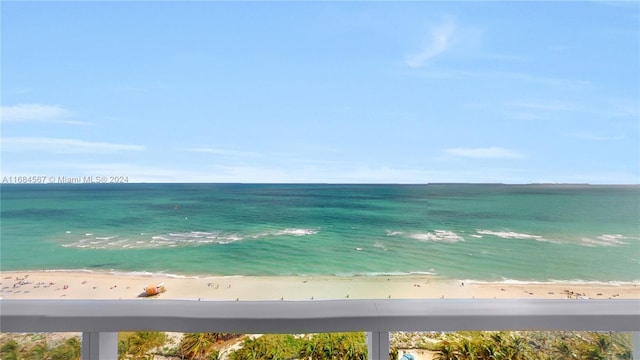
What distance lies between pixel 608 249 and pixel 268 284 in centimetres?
756

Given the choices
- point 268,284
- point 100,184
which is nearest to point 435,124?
point 268,284

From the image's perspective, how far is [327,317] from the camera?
598mm

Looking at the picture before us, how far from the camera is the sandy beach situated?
24.6ft

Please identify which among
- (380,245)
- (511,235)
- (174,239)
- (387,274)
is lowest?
(387,274)

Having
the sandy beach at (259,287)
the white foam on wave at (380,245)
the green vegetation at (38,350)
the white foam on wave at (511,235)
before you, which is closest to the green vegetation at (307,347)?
the green vegetation at (38,350)

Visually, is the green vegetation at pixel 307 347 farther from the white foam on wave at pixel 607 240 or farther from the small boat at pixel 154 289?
the white foam on wave at pixel 607 240

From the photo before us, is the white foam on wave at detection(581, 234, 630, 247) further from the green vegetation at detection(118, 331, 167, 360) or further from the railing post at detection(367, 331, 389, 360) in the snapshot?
the green vegetation at detection(118, 331, 167, 360)

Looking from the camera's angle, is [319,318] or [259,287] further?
[259,287]

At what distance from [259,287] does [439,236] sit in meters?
5.51

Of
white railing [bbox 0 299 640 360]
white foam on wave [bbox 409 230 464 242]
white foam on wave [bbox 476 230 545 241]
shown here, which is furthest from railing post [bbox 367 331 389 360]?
white foam on wave [bbox 476 230 545 241]

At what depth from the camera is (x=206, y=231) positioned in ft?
38.5

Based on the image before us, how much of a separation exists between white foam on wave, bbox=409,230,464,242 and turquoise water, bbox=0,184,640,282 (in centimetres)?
4

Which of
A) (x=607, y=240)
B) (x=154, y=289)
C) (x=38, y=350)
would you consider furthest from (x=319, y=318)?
(x=607, y=240)

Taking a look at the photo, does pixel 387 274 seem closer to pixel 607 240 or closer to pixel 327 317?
pixel 607 240
